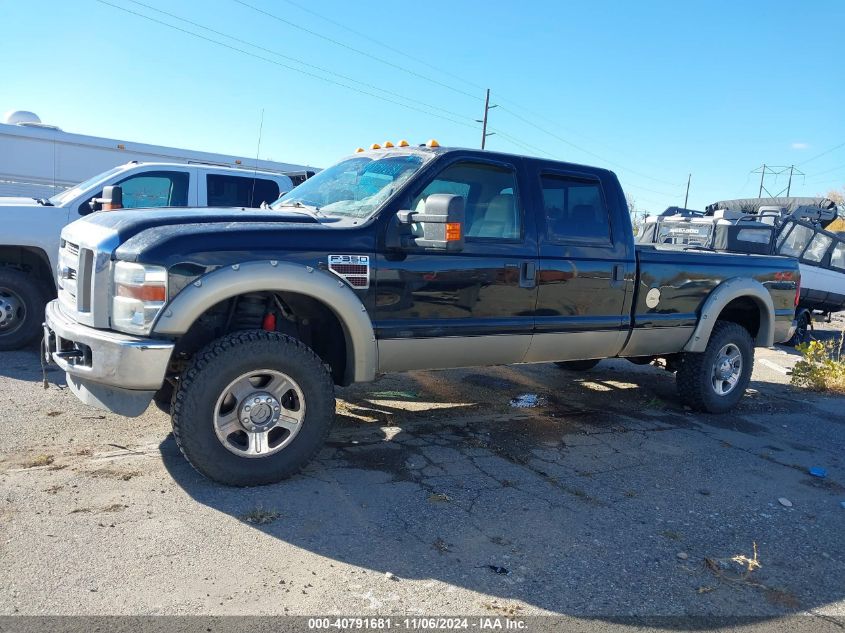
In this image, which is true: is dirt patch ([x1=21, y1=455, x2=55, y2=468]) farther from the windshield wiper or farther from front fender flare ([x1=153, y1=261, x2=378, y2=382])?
the windshield wiper

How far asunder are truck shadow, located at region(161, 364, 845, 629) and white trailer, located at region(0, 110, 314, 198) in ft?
27.7

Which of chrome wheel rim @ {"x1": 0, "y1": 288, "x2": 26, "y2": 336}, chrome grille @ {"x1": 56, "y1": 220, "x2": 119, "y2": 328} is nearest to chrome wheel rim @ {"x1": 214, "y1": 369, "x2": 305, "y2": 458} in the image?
chrome grille @ {"x1": 56, "y1": 220, "x2": 119, "y2": 328}

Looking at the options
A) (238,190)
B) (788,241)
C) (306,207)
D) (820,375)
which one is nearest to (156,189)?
(238,190)

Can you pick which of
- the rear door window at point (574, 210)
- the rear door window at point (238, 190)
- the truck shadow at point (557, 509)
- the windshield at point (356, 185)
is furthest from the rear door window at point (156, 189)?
the rear door window at point (574, 210)

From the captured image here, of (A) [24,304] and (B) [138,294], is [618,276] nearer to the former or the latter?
(B) [138,294]

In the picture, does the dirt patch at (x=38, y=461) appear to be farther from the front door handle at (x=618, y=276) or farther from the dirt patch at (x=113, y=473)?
the front door handle at (x=618, y=276)

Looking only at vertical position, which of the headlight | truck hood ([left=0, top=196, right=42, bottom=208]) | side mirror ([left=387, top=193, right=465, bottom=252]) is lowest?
the headlight

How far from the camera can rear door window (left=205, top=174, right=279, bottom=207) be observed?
27.2ft

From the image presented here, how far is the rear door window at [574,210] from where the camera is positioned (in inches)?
196

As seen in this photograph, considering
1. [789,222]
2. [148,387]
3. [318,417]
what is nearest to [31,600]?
[148,387]

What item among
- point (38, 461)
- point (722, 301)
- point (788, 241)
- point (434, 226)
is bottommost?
point (38, 461)

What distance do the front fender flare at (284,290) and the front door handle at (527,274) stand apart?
1216mm

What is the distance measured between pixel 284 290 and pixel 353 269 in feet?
1.43

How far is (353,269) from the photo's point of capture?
13.1 ft
